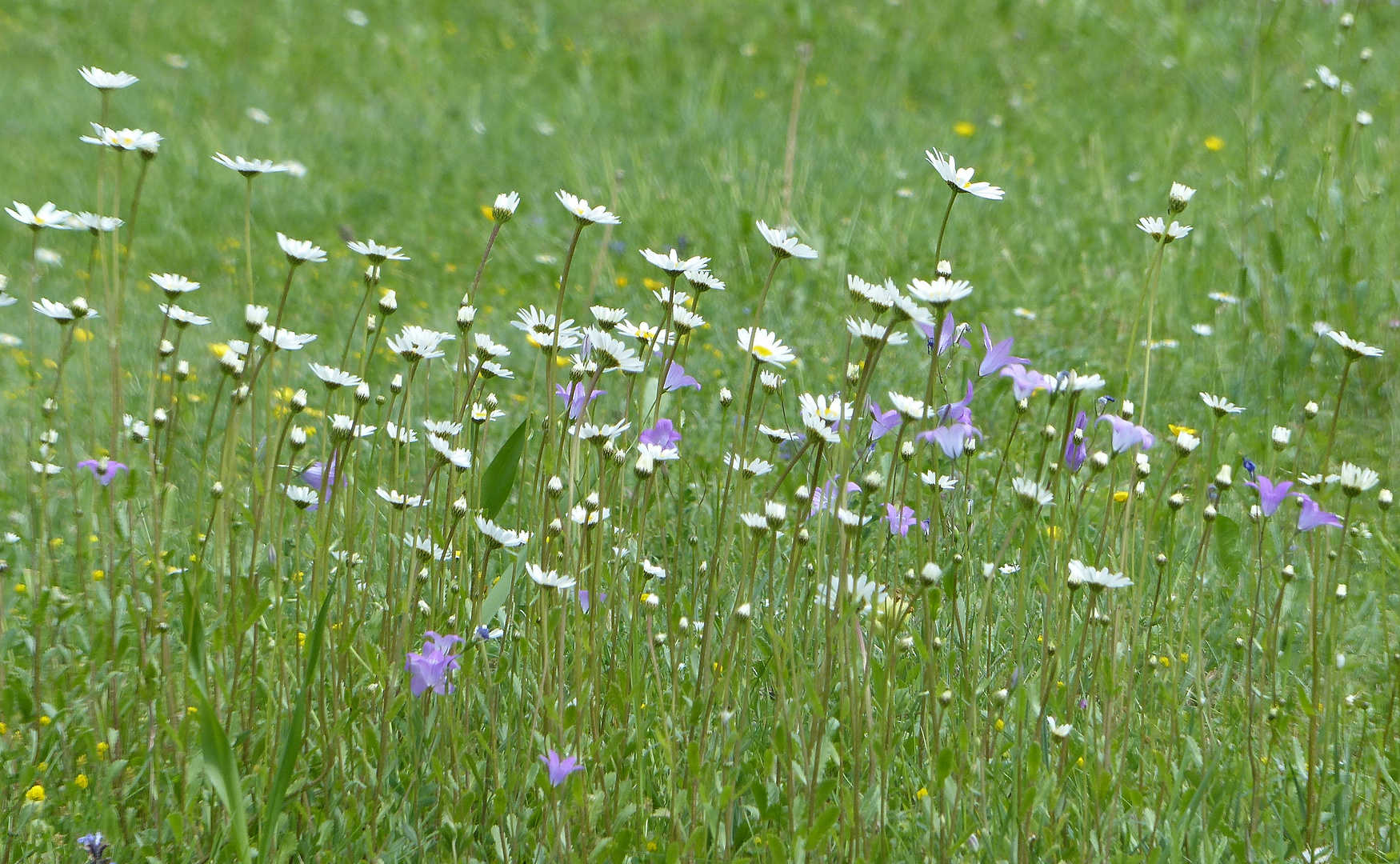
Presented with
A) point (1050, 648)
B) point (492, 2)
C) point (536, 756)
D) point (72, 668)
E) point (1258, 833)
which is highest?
point (492, 2)

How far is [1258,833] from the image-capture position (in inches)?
55.5

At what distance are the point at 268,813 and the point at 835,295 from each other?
278cm

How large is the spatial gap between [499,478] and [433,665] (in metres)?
0.24

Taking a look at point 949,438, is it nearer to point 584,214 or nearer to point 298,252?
point 584,214

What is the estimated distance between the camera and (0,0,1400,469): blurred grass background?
355 cm

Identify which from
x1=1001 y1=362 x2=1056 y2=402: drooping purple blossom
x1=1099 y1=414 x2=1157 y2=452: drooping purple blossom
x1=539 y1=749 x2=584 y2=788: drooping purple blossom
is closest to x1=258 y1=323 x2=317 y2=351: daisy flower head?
x1=539 y1=749 x2=584 y2=788: drooping purple blossom

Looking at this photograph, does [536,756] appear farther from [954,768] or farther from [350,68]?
[350,68]

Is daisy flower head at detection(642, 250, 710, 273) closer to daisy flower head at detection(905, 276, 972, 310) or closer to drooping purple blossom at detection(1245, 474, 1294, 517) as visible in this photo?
daisy flower head at detection(905, 276, 972, 310)

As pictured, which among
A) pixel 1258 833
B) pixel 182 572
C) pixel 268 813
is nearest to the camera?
pixel 268 813

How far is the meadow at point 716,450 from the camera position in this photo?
57.6 inches

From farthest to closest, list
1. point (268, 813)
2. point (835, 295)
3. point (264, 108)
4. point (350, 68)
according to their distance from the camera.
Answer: point (350, 68) → point (264, 108) → point (835, 295) → point (268, 813)

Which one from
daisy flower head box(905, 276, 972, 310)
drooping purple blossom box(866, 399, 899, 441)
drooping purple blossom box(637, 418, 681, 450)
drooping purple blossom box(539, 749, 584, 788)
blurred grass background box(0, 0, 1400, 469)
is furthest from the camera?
blurred grass background box(0, 0, 1400, 469)

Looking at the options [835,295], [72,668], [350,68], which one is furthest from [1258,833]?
[350,68]

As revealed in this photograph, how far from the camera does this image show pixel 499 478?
1.56 m
